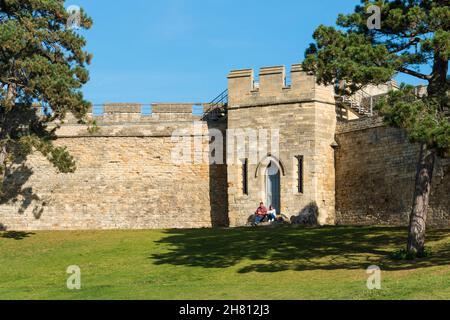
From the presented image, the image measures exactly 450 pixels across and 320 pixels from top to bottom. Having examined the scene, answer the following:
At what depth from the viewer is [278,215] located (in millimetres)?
35031

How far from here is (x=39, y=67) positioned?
32156mm

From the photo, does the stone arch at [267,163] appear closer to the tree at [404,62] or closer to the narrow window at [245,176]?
the narrow window at [245,176]

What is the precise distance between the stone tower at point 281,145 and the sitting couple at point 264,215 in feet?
1.36

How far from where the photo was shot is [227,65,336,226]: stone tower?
114 ft

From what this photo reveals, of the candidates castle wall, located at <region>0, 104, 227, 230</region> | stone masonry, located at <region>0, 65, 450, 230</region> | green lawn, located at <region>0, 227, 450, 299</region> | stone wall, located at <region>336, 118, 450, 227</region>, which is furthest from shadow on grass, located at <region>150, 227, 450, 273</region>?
castle wall, located at <region>0, 104, 227, 230</region>

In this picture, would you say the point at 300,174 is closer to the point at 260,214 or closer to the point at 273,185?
the point at 273,185

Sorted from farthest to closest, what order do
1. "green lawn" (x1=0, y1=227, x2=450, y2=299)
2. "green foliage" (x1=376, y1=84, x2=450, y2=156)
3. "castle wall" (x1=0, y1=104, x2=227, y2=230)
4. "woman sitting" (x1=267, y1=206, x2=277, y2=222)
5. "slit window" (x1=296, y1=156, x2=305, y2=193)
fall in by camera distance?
"castle wall" (x1=0, y1=104, x2=227, y2=230) → "slit window" (x1=296, y1=156, x2=305, y2=193) → "woman sitting" (x1=267, y1=206, x2=277, y2=222) → "green foliage" (x1=376, y1=84, x2=450, y2=156) → "green lawn" (x1=0, y1=227, x2=450, y2=299)

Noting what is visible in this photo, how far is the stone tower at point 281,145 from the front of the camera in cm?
3472

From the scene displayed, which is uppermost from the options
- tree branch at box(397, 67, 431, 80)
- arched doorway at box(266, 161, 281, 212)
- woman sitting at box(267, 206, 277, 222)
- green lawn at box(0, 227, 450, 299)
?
tree branch at box(397, 67, 431, 80)

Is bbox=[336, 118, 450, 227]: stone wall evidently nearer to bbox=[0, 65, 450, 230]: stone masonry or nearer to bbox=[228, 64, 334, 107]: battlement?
bbox=[0, 65, 450, 230]: stone masonry

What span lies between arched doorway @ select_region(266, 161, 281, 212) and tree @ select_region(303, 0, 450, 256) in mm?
10147

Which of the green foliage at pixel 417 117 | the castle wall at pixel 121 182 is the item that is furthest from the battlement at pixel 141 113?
the green foliage at pixel 417 117

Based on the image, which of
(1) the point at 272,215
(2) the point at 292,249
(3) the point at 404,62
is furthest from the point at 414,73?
(1) the point at 272,215
